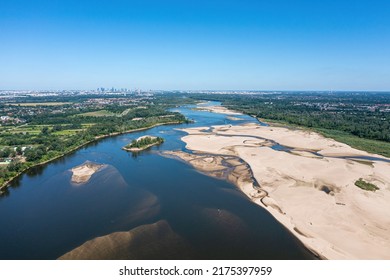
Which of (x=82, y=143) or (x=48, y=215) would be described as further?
(x=82, y=143)

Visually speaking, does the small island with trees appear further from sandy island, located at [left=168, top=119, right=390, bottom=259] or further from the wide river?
the wide river

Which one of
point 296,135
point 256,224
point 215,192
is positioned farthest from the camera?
point 296,135

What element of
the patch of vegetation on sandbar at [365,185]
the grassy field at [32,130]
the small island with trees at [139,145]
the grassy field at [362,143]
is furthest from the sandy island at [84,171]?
the grassy field at [362,143]

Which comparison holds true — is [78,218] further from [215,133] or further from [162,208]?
[215,133]

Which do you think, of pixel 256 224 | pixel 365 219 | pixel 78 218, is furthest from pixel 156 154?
pixel 365 219

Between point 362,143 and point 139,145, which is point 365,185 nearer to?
point 362,143

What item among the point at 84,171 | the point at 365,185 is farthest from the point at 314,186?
the point at 84,171

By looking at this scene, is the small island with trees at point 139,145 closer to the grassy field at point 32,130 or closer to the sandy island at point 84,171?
the sandy island at point 84,171

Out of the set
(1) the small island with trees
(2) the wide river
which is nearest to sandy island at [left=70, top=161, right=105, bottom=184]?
(2) the wide river
